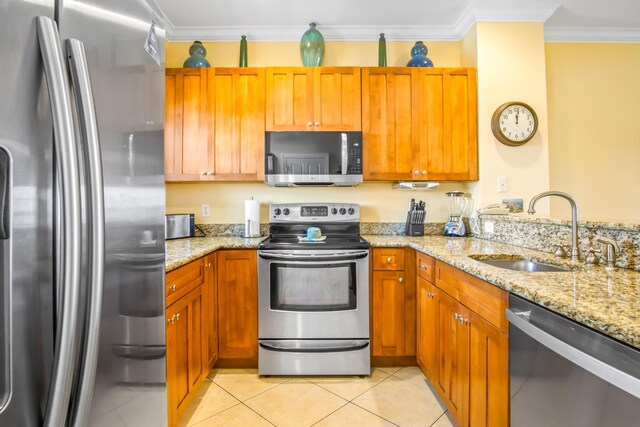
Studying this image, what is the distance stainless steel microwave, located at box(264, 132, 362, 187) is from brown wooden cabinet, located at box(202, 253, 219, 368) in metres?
0.84

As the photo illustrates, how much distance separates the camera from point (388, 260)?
234 centimetres

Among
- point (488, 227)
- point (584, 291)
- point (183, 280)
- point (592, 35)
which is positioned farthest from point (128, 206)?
point (592, 35)

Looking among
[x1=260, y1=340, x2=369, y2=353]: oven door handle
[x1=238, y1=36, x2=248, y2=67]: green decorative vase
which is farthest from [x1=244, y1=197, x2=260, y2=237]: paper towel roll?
[x1=238, y1=36, x2=248, y2=67]: green decorative vase

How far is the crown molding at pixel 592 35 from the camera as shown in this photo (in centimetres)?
288

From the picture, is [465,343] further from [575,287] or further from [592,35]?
[592,35]

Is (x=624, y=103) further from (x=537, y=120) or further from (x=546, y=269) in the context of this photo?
(x=546, y=269)

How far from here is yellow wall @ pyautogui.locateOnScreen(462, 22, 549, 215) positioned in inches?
103

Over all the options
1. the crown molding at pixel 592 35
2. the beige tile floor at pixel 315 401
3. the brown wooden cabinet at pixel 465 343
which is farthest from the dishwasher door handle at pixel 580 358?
the crown molding at pixel 592 35

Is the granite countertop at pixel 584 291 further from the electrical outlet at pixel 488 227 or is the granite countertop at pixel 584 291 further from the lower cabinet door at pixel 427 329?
the electrical outlet at pixel 488 227

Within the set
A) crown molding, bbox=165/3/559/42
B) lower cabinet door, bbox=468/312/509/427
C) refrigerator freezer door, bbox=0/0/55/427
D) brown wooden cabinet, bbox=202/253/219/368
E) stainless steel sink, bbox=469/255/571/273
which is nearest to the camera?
refrigerator freezer door, bbox=0/0/55/427

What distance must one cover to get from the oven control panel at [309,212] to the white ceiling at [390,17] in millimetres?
1579

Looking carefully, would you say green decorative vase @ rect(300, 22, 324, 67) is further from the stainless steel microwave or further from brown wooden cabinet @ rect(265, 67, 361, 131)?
the stainless steel microwave

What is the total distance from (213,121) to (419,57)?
187cm

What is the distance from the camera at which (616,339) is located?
0.74 meters
